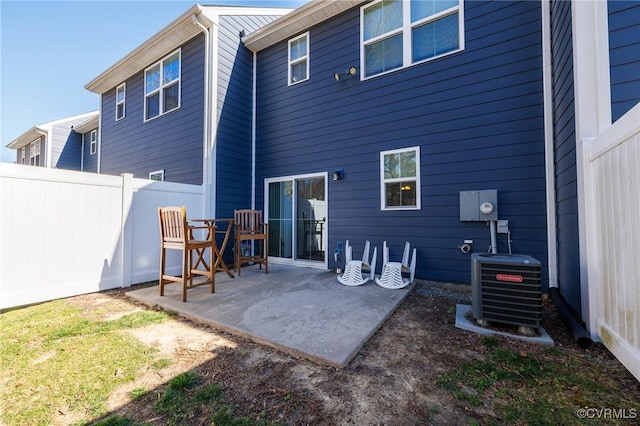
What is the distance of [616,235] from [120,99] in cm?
1083

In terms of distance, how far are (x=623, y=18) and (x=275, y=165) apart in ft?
17.1

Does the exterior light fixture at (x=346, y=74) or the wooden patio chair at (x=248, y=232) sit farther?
the exterior light fixture at (x=346, y=74)

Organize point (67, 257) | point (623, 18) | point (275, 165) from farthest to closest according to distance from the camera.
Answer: point (275, 165) < point (67, 257) < point (623, 18)

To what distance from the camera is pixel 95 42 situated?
750 cm

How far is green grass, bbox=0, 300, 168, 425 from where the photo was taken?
1.58 m

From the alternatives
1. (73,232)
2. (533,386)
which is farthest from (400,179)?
(73,232)

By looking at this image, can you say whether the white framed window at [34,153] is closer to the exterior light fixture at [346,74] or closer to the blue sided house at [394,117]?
the blue sided house at [394,117]

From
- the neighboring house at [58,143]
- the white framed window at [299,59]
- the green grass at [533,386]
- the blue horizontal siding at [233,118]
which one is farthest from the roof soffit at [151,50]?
the green grass at [533,386]

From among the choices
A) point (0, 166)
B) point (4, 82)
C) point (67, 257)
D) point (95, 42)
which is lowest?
point (67, 257)

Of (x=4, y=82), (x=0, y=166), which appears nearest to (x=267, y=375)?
(x=0, y=166)

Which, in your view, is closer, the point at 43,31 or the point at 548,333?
the point at 548,333

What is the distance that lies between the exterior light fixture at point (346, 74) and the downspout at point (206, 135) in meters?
2.70

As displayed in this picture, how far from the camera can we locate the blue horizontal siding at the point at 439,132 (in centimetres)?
374

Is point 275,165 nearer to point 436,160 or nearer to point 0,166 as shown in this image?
point 436,160
